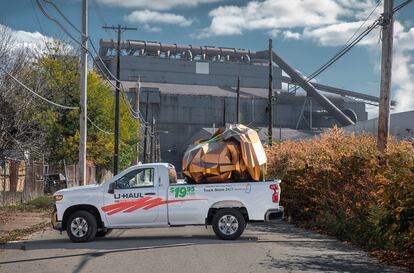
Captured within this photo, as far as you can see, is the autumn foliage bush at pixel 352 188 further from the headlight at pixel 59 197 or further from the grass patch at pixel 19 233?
the grass patch at pixel 19 233

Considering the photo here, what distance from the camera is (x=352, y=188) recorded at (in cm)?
1453

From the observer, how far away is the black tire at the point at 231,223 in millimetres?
13359

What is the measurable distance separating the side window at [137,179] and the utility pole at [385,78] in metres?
6.13

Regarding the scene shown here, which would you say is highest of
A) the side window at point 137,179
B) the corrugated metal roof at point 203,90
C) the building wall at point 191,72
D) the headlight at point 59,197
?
the building wall at point 191,72

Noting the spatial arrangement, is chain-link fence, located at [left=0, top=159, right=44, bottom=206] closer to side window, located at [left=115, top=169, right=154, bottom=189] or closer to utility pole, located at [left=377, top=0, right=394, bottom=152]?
side window, located at [left=115, top=169, right=154, bottom=189]

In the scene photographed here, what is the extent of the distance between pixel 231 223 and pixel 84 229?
11.6 feet

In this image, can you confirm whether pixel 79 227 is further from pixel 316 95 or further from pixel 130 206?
pixel 316 95

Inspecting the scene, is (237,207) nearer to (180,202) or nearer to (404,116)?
(180,202)

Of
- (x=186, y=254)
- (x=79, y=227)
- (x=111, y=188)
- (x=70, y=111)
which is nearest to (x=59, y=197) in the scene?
(x=79, y=227)

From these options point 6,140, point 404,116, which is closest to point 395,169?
point 6,140

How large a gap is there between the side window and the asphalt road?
1.35 meters

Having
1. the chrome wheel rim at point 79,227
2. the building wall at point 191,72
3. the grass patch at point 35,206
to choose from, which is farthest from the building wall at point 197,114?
the chrome wheel rim at point 79,227

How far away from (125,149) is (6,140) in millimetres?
20387

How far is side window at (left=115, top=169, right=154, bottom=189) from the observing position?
1351cm
